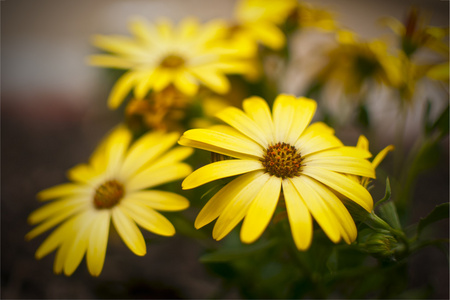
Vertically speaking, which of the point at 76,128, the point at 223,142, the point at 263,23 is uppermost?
the point at 263,23

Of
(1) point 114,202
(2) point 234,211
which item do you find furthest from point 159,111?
(2) point 234,211

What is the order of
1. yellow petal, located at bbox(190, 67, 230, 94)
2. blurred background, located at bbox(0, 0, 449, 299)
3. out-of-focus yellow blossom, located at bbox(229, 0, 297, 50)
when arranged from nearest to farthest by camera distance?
yellow petal, located at bbox(190, 67, 230, 94) < out-of-focus yellow blossom, located at bbox(229, 0, 297, 50) < blurred background, located at bbox(0, 0, 449, 299)

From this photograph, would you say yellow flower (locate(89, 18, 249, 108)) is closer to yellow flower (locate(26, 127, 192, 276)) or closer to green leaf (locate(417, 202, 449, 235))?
yellow flower (locate(26, 127, 192, 276))

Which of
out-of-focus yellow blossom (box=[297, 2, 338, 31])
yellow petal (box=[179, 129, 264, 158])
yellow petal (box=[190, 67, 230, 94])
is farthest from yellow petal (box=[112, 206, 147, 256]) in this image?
out-of-focus yellow blossom (box=[297, 2, 338, 31])

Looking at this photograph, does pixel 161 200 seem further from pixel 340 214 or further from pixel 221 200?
pixel 340 214

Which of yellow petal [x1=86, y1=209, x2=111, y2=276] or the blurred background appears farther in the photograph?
the blurred background

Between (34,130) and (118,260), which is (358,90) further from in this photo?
(34,130)

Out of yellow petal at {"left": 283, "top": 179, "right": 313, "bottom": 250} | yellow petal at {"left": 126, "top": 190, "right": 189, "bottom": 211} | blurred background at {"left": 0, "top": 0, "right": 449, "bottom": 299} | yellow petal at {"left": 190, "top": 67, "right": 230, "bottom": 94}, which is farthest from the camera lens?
blurred background at {"left": 0, "top": 0, "right": 449, "bottom": 299}

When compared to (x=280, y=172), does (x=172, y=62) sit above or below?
above
